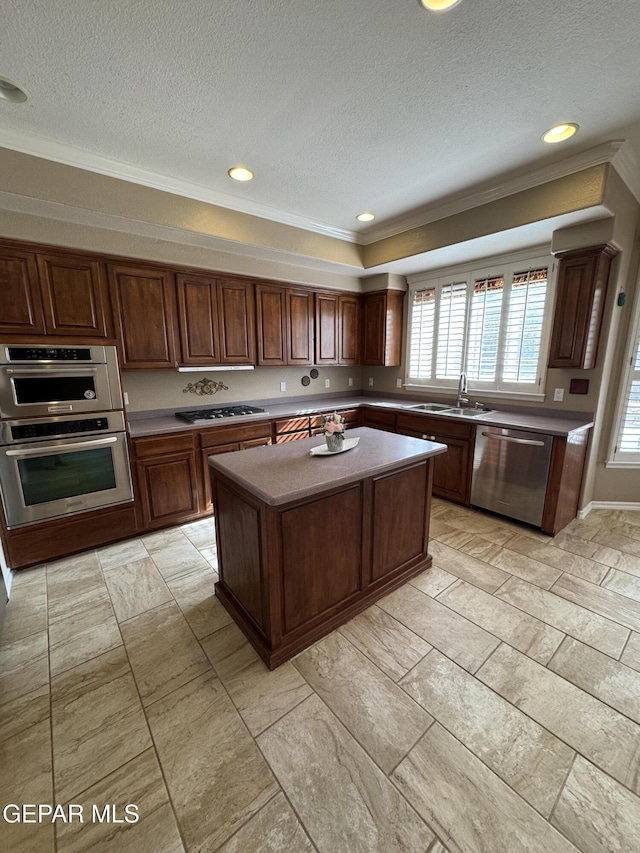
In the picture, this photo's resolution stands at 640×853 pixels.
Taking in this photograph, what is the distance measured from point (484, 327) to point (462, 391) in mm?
726

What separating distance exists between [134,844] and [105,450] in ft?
7.30

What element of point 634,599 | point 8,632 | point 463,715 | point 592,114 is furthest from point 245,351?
point 634,599

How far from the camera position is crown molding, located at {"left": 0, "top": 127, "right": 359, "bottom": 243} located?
2.16 meters

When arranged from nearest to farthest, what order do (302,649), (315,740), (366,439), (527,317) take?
(315,740), (302,649), (366,439), (527,317)

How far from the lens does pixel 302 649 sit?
1.84 m

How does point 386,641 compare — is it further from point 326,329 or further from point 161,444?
point 326,329

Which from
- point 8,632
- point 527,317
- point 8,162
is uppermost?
point 8,162

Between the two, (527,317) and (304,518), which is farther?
(527,317)

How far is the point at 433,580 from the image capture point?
2.41 meters

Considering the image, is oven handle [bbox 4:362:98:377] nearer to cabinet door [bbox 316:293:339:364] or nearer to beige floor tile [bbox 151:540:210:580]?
beige floor tile [bbox 151:540:210:580]

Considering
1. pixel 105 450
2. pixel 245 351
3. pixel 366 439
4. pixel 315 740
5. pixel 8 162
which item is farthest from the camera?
pixel 245 351

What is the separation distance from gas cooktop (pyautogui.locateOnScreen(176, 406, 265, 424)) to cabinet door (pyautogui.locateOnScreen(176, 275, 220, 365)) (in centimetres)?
52

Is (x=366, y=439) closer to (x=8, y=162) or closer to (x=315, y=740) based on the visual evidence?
(x=315, y=740)

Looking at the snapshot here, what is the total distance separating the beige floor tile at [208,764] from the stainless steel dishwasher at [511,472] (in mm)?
2727
